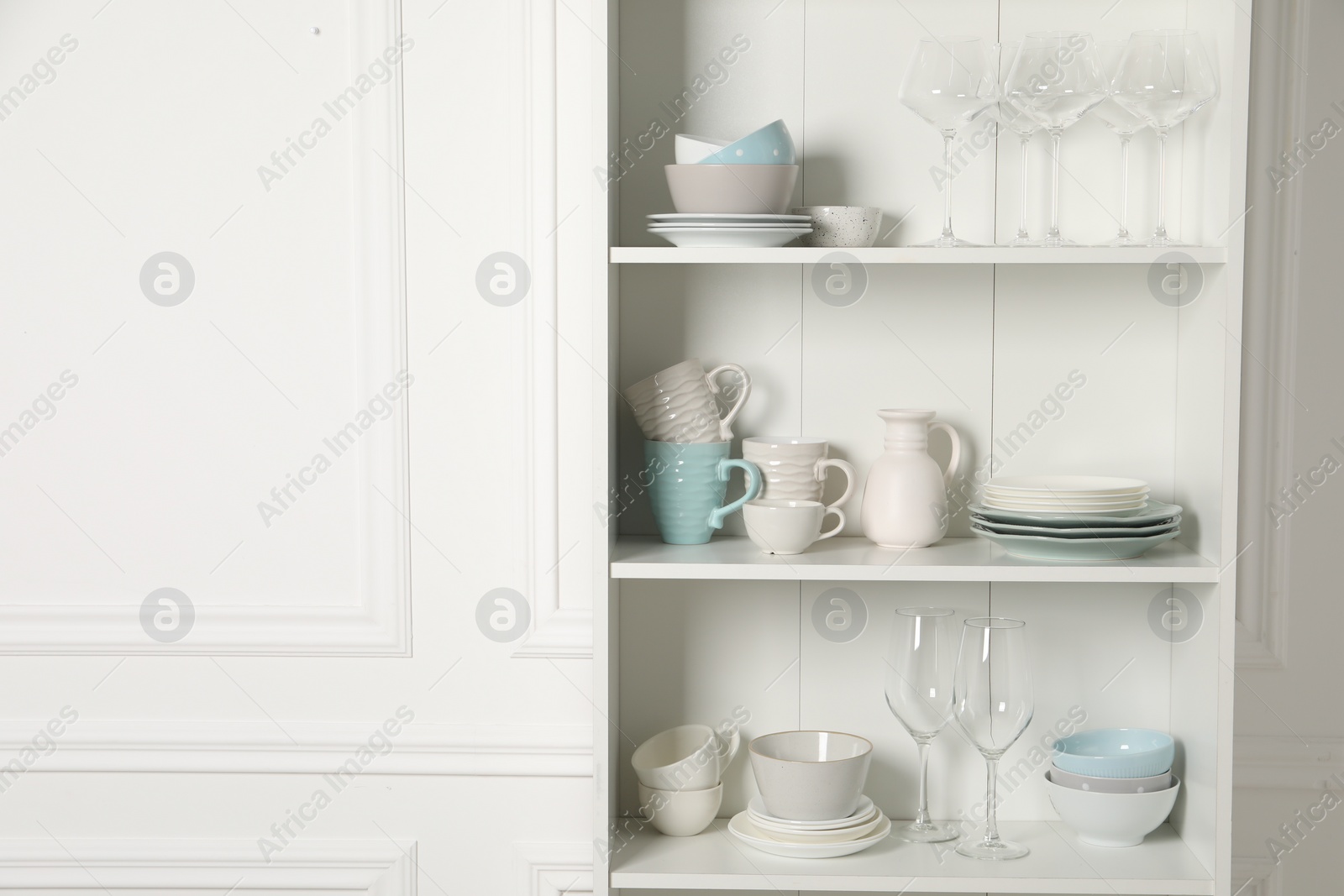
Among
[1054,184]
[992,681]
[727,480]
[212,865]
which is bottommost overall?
[212,865]

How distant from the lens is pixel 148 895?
1.67 metres

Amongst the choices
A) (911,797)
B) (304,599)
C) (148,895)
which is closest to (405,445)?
(304,599)

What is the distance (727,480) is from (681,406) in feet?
0.39

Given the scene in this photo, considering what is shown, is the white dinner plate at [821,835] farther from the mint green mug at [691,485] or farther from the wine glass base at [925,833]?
the mint green mug at [691,485]

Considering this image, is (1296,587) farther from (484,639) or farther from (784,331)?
(484,639)

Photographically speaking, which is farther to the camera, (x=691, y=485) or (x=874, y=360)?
(x=874, y=360)

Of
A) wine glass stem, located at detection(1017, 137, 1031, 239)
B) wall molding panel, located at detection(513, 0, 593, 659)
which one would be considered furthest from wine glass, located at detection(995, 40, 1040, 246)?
wall molding panel, located at detection(513, 0, 593, 659)

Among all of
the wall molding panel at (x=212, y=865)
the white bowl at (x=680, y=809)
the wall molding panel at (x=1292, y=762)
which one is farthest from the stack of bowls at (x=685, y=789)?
the wall molding panel at (x=1292, y=762)

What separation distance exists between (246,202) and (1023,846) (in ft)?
4.76

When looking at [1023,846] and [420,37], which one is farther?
[420,37]

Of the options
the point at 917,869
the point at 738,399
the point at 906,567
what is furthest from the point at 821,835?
the point at 738,399

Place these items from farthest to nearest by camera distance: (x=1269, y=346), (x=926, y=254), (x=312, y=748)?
(x=312, y=748) < (x=1269, y=346) < (x=926, y=254)

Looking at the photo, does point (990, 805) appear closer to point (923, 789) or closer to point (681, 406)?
point (923, 789)

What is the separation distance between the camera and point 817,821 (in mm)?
1415
